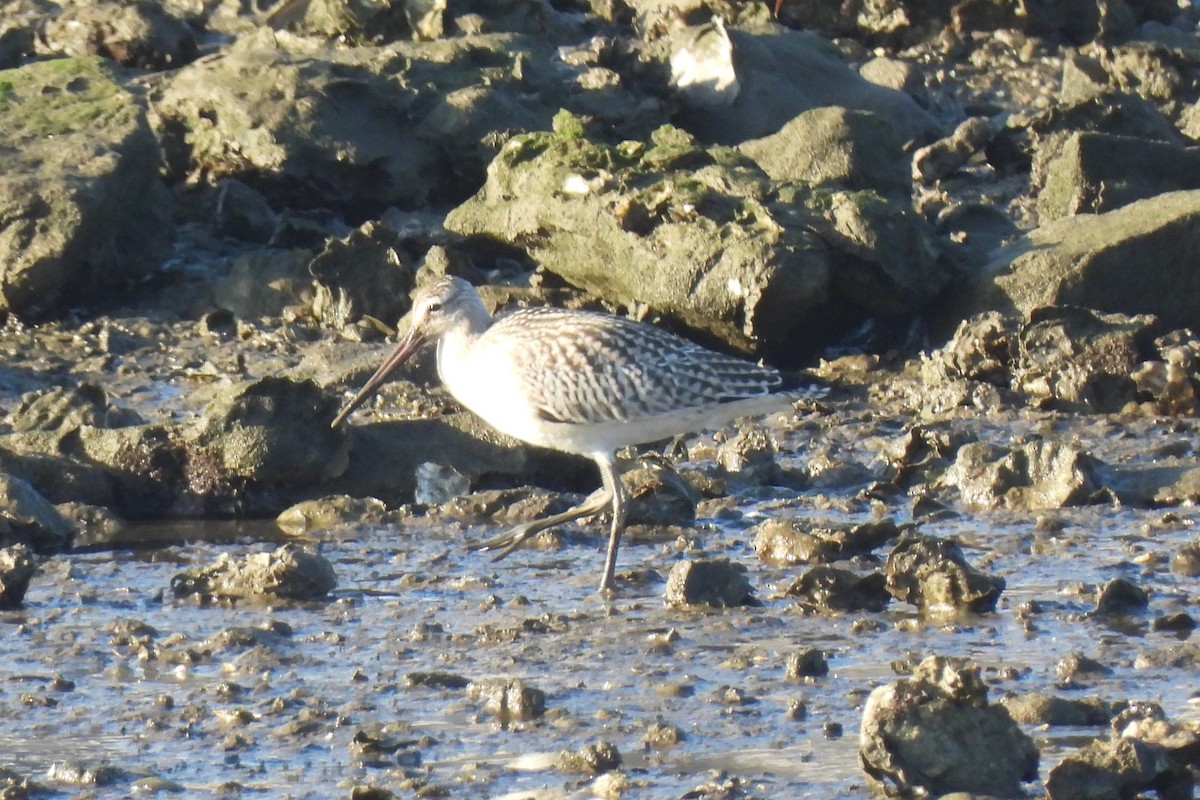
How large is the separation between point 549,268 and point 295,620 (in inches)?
189

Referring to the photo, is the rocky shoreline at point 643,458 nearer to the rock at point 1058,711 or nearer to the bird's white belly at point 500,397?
the rock at point 1058,711

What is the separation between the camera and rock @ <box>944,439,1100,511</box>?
8898 mm

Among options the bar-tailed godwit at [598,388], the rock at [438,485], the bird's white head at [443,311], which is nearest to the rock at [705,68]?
the bird's white head at [443,311]

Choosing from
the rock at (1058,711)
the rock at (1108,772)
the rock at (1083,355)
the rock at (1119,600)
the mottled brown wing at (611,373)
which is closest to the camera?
the rock at (1108,772)

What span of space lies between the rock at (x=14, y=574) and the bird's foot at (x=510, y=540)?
1.87 m

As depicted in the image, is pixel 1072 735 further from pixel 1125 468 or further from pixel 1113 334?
pixel 1113 334

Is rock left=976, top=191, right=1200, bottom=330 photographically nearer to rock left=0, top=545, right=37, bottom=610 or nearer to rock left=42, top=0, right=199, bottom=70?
rock left=0, top=545, right=37, bottom=610

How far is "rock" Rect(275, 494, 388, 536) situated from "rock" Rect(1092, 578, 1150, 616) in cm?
334

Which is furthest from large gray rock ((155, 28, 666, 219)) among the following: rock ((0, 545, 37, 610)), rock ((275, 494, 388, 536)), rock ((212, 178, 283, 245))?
rock ((0, 545, 37, 610))

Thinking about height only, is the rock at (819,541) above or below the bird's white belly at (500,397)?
below

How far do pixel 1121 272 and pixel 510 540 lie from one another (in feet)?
14.6

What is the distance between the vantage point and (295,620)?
7.52 metres

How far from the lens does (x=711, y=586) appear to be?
753 centimetres

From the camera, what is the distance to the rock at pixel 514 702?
6.20 m
